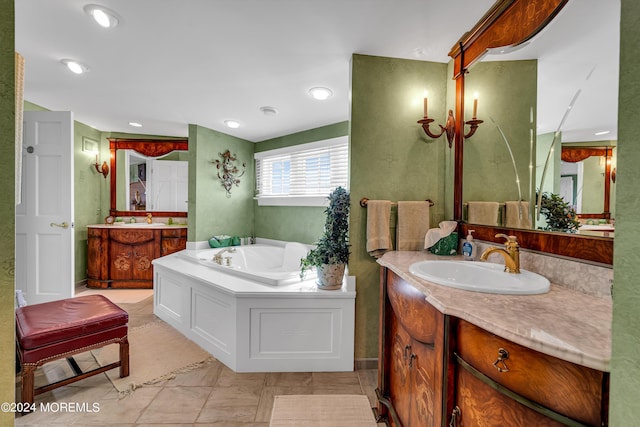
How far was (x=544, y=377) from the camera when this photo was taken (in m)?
0.62

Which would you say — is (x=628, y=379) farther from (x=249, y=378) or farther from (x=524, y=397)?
(x=249, y=378)

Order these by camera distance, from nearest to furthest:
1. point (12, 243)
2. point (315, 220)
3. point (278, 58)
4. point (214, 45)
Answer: point (12, 243), point (214, 45), point (278, 58), point (315, 220)

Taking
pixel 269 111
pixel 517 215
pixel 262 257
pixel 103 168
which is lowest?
pixel 262 257

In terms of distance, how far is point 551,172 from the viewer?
1.21 meters

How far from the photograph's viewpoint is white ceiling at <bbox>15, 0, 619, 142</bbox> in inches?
59.8

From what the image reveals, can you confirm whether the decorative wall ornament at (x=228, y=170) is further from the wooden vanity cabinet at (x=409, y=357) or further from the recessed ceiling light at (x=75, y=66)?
the wooden vanity cabinet at (x=409, y=357)

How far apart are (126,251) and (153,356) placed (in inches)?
84.7

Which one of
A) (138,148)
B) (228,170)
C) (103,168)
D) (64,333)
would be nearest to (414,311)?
(64,333)

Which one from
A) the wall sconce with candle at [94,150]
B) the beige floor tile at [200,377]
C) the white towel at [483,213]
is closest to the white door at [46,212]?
the wall sconce with candle at [94,150]

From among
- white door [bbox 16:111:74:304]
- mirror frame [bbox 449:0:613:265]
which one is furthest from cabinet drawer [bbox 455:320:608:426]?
white door [bbox 16:111:74:304]

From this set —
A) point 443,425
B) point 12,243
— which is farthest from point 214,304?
point 443,425

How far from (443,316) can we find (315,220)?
8.60 feet

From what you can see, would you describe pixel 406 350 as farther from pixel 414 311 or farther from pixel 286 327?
pixel 286 327

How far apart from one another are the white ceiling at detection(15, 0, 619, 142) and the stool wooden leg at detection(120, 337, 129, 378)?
1.99 metres
